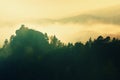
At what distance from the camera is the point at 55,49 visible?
169 meters

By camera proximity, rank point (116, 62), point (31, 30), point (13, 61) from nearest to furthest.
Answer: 1. point (116, 62)
2. point (13, 61)
3. point (31, 30)

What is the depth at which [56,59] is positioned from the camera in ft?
509

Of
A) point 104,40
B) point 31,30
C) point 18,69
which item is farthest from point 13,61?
point 104,40

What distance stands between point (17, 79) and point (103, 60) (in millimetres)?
34143

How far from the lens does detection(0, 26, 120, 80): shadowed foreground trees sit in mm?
144750

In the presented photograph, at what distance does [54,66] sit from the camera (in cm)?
15400

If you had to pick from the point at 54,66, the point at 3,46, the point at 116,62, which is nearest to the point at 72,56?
the point at 54,66

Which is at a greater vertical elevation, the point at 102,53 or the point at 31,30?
the point at 31,30

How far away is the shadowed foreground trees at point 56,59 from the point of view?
145 metres

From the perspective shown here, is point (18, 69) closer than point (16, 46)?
Yes

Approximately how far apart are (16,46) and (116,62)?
4880cm

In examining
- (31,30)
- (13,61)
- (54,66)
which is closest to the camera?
(54,66)

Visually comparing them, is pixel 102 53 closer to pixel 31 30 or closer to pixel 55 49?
pixel 55 49

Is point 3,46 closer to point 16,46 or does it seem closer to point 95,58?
point 16,46
